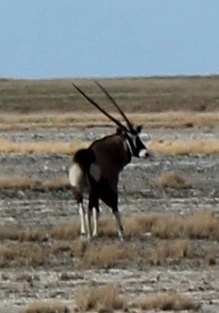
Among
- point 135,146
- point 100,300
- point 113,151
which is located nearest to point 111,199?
point 113,151

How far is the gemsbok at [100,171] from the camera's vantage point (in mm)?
19422

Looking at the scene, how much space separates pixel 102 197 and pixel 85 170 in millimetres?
564

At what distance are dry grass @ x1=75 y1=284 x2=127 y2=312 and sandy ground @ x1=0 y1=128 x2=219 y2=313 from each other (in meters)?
0.22

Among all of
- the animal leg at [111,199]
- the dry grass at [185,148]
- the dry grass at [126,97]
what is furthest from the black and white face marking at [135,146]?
the dry grass at [126,97]

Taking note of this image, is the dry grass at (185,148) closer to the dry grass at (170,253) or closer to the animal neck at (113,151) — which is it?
the animal neck at (113,151)

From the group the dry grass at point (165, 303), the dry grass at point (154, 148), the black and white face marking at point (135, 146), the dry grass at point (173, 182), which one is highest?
the black and white face marking at point (135, 146)

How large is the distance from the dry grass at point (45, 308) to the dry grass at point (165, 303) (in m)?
0.71

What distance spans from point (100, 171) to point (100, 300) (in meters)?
6.47

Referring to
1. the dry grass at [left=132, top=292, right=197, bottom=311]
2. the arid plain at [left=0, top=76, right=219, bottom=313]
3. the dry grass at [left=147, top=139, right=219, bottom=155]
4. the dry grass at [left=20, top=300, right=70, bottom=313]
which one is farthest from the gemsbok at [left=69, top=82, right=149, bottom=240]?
the dry grass at [left=147, top=139, right=219, bottom=155]

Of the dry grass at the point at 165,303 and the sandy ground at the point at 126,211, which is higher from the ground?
the dry grass at the point at 165,303

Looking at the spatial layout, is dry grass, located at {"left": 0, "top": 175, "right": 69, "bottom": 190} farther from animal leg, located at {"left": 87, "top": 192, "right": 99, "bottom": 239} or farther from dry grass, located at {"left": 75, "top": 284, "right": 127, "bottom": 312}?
dry grass, located at {"left": 75, "top": 284, "right": 127, "bottom": 312}

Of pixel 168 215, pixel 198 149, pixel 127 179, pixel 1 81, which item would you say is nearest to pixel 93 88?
pixel 1 81

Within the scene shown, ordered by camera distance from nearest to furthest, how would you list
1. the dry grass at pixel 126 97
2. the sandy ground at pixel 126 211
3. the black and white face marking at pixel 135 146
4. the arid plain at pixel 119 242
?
the arid plain at pixel 119 242
the sandy ground at pixel 126 211
the black and white face marking at pixel 135 146
the dry grass at pixel 126 97

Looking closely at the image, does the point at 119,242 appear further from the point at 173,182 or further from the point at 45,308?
A: the point at 173,182
